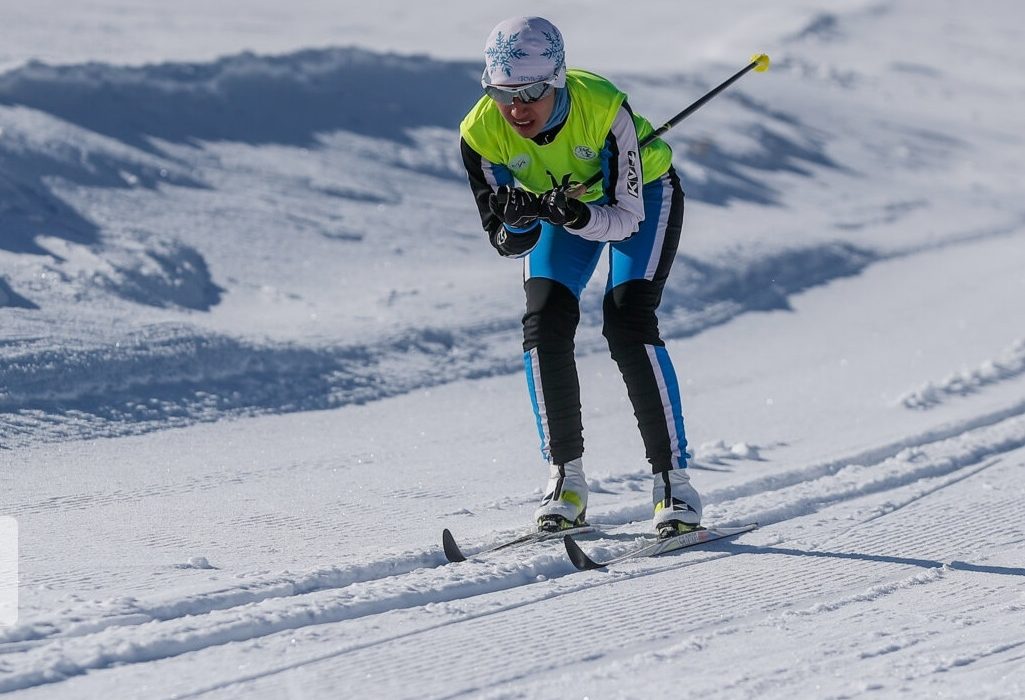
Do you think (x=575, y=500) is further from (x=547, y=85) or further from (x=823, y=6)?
(x=823, y=6)

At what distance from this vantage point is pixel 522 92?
3.81 meters

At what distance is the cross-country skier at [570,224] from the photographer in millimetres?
3857

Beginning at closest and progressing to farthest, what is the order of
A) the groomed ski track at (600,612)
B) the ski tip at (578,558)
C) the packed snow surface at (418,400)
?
the groomed ski track at (600,612) → the packed snow surface at (418,400) → the ski tip at (578,558)

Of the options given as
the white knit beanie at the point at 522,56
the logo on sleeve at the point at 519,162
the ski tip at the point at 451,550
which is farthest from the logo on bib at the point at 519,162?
the ski tip at the point at 451,550

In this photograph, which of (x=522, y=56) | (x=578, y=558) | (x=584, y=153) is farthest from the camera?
(x=584, y=153)

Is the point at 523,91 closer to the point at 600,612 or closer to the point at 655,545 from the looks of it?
the point at 655,545

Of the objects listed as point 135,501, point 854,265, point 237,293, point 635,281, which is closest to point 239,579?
point 135,501

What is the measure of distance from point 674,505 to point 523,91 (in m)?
1.36

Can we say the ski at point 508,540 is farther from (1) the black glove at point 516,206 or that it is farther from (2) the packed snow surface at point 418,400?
(1) the black glove at point 516,206

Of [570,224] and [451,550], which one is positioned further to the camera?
[570,224]

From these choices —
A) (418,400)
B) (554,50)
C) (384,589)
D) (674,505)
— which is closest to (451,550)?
(384,589)

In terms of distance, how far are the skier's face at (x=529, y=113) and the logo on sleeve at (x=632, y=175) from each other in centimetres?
29

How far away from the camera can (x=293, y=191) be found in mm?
8734

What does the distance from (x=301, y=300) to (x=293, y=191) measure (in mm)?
1882
